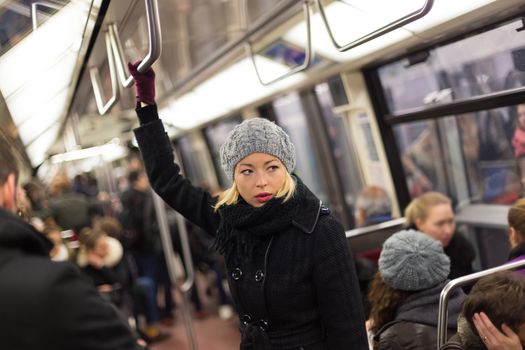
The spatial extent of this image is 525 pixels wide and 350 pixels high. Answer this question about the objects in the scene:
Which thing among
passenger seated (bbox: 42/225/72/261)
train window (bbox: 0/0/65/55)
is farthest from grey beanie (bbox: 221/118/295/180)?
passenger seated (bbox: 42/225/72/261)

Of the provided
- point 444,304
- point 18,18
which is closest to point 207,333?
point 18,18

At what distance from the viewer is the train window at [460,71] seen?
3.08 meters

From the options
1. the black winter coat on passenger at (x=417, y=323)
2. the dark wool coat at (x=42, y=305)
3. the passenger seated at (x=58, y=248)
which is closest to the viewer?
the dark wool coat at (x=42, y=305)

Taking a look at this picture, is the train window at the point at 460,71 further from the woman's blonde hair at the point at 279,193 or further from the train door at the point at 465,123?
the woman's blonde hair at the point at 279,193

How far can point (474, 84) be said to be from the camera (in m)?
3.46

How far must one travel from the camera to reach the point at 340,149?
5723 millimetres

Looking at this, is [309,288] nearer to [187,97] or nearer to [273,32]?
[273,32]

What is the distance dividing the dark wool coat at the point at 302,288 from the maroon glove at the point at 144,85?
675mm

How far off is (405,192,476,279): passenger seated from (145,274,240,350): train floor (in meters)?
2.92

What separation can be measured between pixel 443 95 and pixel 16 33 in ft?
8.80

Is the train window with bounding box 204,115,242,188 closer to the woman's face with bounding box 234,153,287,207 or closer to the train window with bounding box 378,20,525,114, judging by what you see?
the train window with bounding box 378,20,525,114

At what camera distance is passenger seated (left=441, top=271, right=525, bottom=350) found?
1.73m

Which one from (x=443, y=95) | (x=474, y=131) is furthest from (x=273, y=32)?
(x=474, y=131)

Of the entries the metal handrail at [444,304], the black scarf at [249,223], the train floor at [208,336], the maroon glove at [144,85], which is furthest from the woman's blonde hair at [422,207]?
the train floor at [208,336]
